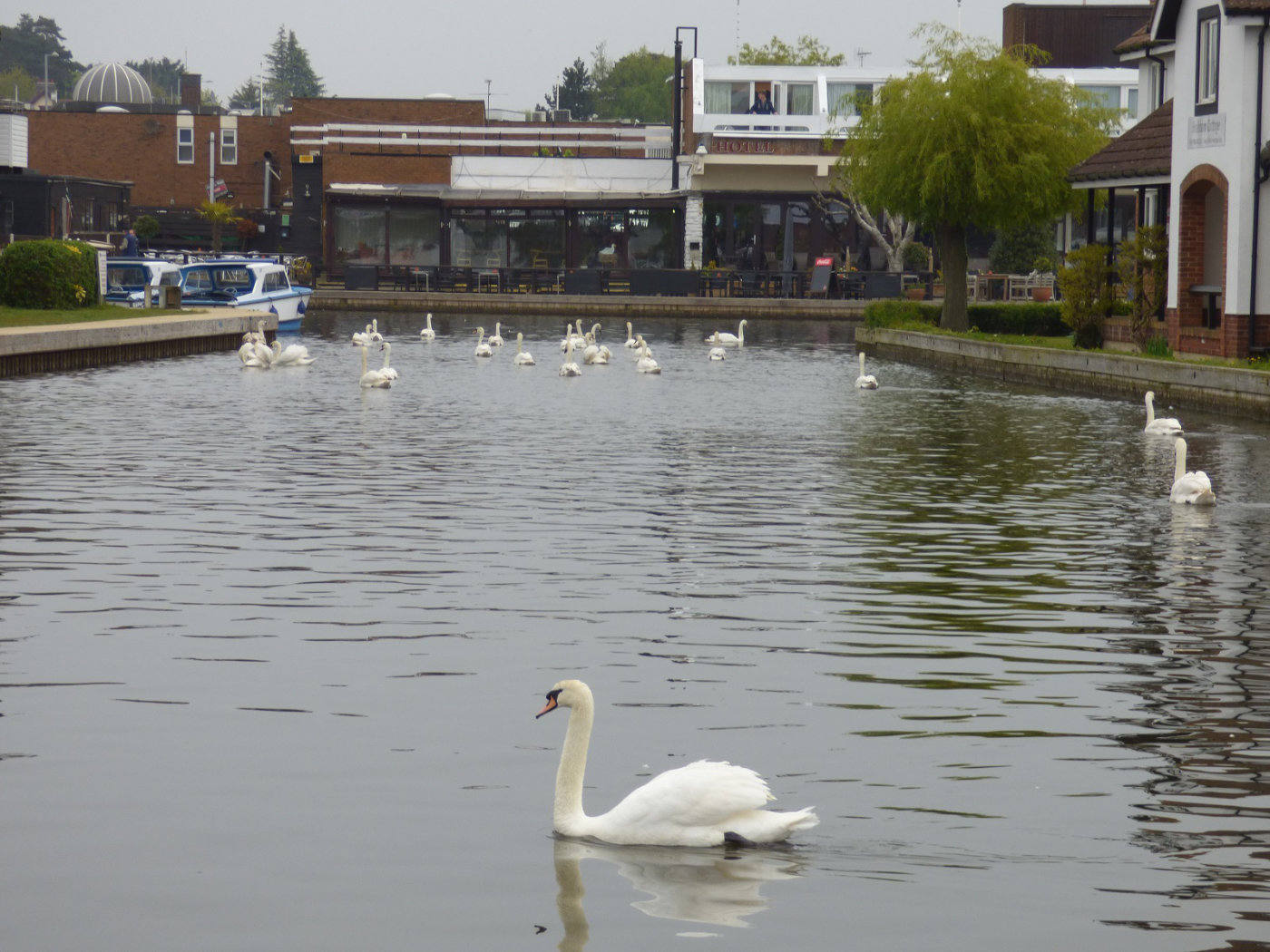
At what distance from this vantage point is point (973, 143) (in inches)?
1635

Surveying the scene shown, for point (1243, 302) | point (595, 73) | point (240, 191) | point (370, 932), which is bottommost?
point (370, 932)

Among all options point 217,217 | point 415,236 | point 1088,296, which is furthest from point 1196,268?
point 217,217

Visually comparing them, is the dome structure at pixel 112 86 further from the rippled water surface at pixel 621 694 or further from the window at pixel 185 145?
the rippled water surface at pixel 621 694

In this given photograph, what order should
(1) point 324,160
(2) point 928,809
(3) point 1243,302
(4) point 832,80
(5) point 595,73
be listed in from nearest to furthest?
(2) point 928,809
(3) point 1243,302
(4) point 832,80
(1) point 324,160
(5) point 595,73

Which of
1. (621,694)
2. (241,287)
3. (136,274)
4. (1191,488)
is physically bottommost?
(621,694)

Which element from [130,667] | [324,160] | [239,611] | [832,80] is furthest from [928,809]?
[324,160]

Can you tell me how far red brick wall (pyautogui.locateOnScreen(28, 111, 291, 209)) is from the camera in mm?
81688

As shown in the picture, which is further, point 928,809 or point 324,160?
point 324,160

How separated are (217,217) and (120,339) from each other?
1550 inches

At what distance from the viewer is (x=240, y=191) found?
82.8 m

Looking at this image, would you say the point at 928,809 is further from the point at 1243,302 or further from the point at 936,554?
the point at 1243,302

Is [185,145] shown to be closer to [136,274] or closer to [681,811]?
[136,274]

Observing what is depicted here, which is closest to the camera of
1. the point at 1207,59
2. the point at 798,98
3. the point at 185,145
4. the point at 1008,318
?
the point at 1207,59

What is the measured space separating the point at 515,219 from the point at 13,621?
62.0 meters
